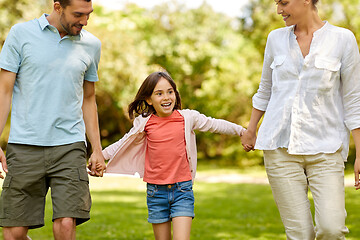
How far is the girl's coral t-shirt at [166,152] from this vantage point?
189 inches

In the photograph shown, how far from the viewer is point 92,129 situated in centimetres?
456

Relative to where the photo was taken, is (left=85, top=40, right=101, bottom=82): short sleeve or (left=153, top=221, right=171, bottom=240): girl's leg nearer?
(left=85, top=40, right=101, bottom=82): short sleeve

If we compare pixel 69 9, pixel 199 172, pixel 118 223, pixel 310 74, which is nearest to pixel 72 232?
pixel 69 9

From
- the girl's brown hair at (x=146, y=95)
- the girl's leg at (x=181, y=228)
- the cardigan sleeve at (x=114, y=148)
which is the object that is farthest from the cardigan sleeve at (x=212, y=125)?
the girl's leg at (x=181, y=228)

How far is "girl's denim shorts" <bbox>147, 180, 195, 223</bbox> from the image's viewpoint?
15.5 ft

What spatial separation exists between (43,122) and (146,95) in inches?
44.9

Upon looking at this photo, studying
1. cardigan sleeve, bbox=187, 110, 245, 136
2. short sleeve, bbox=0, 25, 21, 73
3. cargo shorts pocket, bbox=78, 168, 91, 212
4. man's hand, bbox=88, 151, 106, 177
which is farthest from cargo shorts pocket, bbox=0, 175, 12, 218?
cardigan sleeve, bbox=187, 110, 245, 136

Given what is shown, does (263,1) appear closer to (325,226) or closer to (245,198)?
(245,198)

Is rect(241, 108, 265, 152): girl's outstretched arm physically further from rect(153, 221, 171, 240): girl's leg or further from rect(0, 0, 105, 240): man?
rect(0, 0, 105, 240): man

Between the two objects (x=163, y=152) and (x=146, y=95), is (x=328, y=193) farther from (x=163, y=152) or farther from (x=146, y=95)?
(x=146, y=95)

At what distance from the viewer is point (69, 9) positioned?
13.5ft

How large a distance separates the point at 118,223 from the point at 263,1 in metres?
17.1

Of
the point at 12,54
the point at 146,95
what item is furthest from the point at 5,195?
the point at 146,95

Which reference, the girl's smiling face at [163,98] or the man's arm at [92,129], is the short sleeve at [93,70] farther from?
the girl's smiling face at [163,98]
